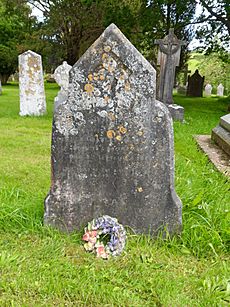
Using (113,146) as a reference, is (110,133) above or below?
above

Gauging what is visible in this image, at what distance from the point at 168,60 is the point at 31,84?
4545 millimetres

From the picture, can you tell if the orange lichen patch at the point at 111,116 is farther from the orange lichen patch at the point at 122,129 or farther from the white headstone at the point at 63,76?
the white headstone at the point at 63,76

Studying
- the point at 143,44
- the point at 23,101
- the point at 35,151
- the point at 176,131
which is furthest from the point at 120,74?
the point at 143,44

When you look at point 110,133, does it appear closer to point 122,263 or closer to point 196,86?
point 122,263

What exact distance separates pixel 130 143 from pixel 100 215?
68 centimetres

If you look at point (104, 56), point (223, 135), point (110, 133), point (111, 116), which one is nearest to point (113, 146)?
point (110, 133)

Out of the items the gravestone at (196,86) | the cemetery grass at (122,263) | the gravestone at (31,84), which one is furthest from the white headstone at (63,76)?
the gravestone at (196,86)

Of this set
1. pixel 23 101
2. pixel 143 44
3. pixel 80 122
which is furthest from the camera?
pixel 143 44

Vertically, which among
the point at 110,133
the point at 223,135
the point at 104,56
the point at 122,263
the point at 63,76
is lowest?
the point at 122,263

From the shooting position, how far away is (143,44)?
23422 millimetres

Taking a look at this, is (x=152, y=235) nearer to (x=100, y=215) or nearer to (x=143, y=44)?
(x=100, y=215)

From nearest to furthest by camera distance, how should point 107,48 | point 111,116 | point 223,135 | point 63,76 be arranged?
point 107,48 → point 111,116 → point 223,135 → point 63,76

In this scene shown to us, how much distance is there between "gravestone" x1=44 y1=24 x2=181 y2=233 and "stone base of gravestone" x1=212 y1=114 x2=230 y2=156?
3.23 m

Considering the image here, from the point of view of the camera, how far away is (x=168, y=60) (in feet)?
36.4
